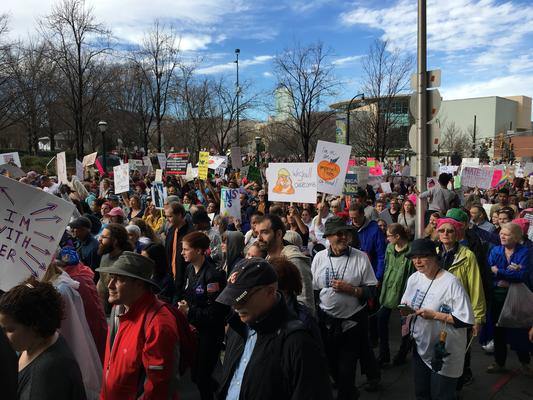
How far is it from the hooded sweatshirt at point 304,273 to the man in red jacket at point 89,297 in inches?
65.3

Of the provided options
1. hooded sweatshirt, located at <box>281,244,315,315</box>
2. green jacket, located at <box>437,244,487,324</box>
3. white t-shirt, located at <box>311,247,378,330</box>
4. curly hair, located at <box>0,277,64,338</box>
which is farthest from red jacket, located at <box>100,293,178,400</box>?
green jacket, located at <box>437,244,487,324</box>

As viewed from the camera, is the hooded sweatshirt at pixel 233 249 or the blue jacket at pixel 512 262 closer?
the hooded sweatshirt at pixel 233 249

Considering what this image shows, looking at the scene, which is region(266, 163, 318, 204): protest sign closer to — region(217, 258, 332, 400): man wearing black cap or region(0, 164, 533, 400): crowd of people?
region(0, 164, 533, 400): crowd of people

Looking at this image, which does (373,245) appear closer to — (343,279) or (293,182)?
(343,279)

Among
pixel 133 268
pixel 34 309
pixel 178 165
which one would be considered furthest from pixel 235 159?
pixel 34 309

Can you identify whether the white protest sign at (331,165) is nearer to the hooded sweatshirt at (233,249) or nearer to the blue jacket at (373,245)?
the blue jacket at (373,245)

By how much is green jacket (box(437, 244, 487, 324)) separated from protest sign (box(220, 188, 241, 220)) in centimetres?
520

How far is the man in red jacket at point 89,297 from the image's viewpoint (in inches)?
145

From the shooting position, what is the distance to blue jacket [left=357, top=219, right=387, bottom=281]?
5.89 metres

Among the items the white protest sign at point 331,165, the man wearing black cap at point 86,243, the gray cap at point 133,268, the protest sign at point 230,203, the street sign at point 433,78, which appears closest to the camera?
the gray cap at point 133,268

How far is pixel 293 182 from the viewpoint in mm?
8211

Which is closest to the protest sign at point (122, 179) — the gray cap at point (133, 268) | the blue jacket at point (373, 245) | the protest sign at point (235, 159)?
Answer: the blue jacket at point (373, 245)

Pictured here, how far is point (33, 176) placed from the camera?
14047mm

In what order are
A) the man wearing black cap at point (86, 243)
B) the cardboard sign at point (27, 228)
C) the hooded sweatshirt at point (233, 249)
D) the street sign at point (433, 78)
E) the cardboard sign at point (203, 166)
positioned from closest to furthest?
the cardboard sign at point (27, 228) → the hooded sweatshirt at point (233, 249) → the man wearing black cap at point (86, 243) → the street sign at point (433, 78) → the cardboard sign at point (203, 166)
